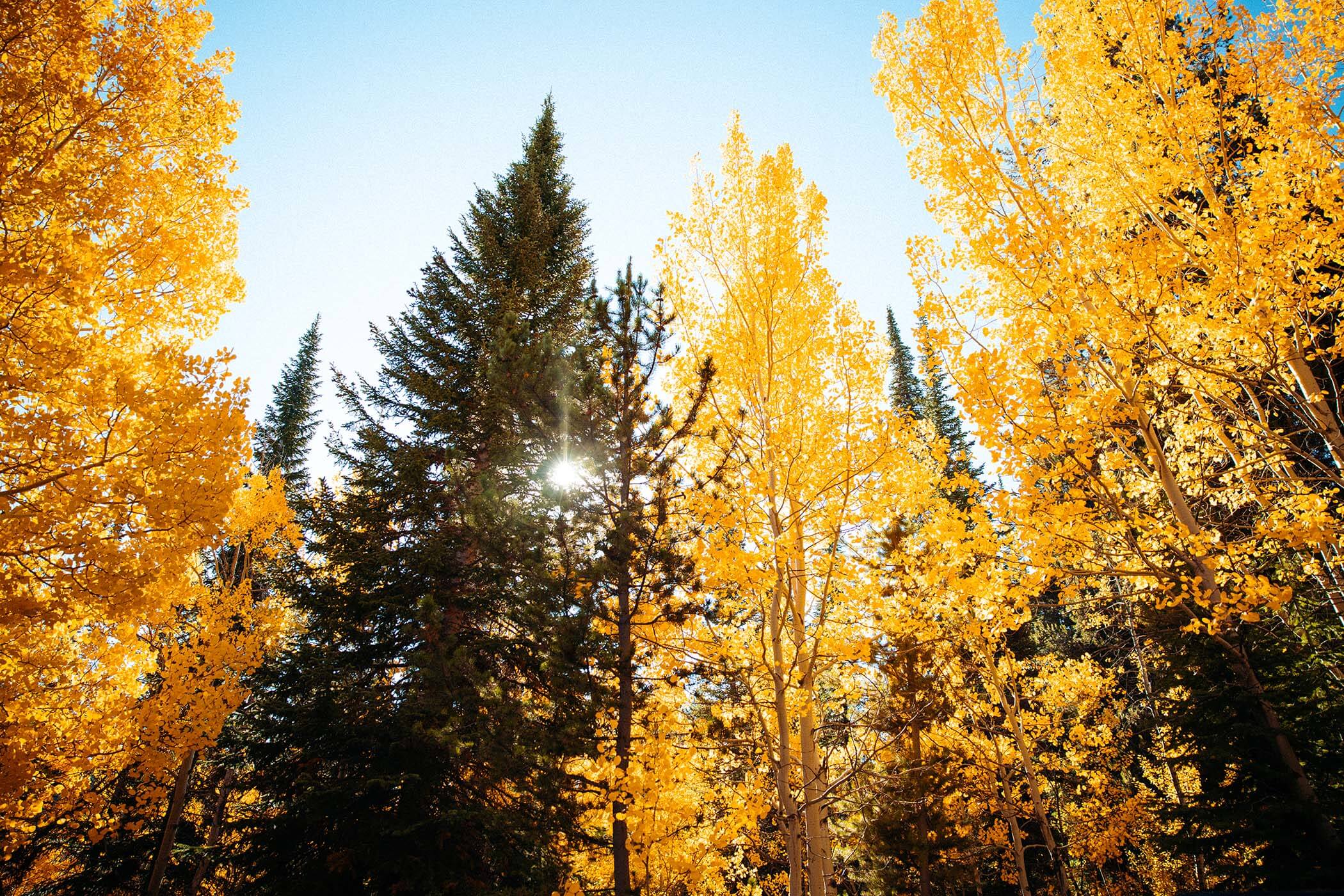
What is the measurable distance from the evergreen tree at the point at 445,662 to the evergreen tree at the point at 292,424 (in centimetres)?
1318

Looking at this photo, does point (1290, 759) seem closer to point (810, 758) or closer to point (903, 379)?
point (810, 758)

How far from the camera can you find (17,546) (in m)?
3.97

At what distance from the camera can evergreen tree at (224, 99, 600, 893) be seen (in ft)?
19.1

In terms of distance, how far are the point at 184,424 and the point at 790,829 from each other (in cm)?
581

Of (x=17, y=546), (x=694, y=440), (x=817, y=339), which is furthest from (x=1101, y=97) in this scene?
(x=17, y=546)

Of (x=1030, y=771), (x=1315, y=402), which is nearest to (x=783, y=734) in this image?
(x=1315, y=402)

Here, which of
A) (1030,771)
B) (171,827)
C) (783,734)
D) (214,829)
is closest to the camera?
(783,734)

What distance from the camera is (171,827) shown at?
352 inches

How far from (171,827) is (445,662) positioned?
7.66 metres

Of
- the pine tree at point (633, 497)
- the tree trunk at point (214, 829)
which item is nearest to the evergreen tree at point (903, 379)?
the pine tree at point (633, 497)

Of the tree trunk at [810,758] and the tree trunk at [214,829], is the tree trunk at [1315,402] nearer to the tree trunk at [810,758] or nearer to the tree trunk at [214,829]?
the tree trunk at [810,758]

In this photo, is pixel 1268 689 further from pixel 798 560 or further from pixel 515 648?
pixel 515 648

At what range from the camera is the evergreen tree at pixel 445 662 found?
5.82 meters

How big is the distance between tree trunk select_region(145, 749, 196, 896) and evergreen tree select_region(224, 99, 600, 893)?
2.70 metres
